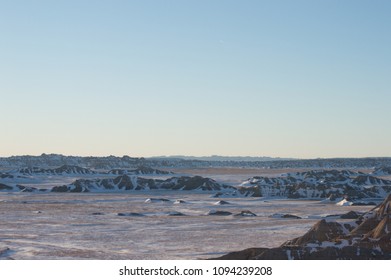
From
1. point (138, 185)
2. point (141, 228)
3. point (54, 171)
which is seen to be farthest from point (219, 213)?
point (54, 171)

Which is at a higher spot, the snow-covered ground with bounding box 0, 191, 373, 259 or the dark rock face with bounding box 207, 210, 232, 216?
the dark rock face with bounding box 207, 210, 232, 216

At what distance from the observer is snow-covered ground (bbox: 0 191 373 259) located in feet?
91.1

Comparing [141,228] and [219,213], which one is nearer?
[141,228]

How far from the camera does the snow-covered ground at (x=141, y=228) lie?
1093 inches

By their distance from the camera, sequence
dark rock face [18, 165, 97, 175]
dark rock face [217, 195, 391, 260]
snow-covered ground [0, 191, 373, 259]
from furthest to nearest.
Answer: dark rock face [18, 165, 97, 175]
snow-covered ground [0, 191, 373, 259]
dark rock face [217, 195, 391, 260]

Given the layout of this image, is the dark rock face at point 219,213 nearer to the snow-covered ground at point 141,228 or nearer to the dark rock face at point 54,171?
the snow-covered ground at point 141,228

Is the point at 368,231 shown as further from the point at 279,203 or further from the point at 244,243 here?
the point at 279,203

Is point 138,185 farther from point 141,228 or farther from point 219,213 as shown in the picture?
point 141,228

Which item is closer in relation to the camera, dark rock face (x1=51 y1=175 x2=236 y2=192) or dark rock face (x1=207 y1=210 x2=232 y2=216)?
dark rock face (x1=207 y1=210 x2=232 y2=216)

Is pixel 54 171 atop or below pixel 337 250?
atop

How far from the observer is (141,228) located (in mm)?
36906

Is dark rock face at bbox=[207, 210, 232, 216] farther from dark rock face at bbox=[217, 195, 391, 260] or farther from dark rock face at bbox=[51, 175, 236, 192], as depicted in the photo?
dark rock face at bbox=[51, 175, 236, 192]

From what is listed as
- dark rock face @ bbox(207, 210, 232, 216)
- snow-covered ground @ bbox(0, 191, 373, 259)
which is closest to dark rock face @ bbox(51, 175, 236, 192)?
snow-covered ground @ bbox(0, 191, 373, 259)
